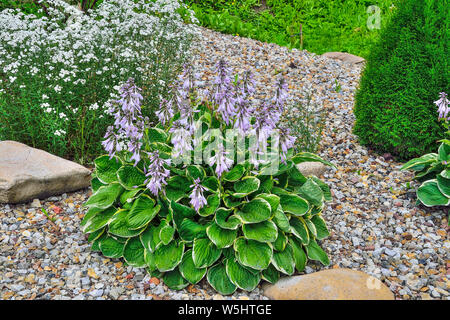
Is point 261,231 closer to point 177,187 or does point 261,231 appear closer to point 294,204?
point 294,204

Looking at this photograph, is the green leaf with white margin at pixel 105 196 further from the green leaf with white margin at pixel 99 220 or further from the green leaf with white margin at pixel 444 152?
the green leaf with white margin at pixel 444 152

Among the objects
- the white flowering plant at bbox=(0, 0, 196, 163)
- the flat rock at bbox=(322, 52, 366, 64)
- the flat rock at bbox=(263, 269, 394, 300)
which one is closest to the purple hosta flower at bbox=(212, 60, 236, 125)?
the flat rock at bbox=(263, 269, 394, 300)

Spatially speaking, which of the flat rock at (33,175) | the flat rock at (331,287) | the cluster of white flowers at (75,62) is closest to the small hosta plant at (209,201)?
the flat rock at (331,287)

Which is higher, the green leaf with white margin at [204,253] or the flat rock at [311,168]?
the flat rock at [311,168]

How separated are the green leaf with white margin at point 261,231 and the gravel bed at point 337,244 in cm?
44

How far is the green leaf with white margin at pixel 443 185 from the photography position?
4.08 metres

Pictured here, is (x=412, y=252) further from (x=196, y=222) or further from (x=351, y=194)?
(x=196, y=222)

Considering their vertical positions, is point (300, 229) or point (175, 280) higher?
point (300, 229)

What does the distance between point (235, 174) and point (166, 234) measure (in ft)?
2.29

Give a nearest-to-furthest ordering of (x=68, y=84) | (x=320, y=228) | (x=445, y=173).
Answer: (x=320, y=228) → (x=445, y=173) → (x=68, y=84)

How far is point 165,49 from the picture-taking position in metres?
6.34

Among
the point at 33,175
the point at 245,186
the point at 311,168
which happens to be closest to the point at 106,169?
the point at 33,175

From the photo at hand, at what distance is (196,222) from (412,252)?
1.86 metres

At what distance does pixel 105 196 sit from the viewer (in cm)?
372
